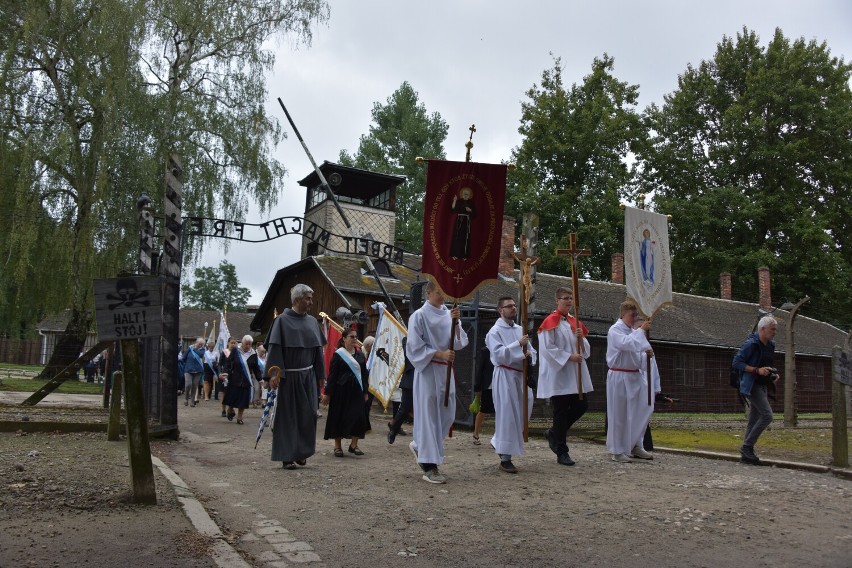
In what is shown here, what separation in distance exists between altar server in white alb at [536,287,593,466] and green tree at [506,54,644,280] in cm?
2820

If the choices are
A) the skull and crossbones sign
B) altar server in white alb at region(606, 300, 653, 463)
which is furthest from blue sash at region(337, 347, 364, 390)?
the skull and crossbones sign

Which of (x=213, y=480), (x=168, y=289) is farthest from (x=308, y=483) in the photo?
(x=168, y=289)

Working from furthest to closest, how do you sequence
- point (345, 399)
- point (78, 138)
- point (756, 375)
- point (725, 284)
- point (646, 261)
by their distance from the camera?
point (725, 284) < point (78, 138) < point (646, 261) < point (345, 399) < point (756, 375)

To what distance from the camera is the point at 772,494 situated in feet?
24.2

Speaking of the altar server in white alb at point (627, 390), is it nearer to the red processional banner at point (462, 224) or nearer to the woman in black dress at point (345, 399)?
the red processional banner at point (462, 224)

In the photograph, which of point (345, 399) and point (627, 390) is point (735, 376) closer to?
point (627, 390)

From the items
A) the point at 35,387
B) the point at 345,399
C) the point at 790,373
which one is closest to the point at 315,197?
the point at 35,387

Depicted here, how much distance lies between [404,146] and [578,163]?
17.1 meters

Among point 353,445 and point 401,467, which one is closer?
point 401,467

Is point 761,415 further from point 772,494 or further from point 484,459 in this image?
point 484,459

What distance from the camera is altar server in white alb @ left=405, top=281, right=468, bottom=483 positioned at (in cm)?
828

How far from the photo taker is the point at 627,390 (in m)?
10.2

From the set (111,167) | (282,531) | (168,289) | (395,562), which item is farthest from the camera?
(111,167)

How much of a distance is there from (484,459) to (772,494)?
3.84 m
